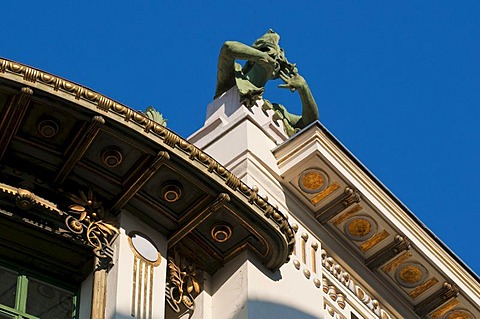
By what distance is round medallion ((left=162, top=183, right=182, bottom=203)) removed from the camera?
56.2 feet

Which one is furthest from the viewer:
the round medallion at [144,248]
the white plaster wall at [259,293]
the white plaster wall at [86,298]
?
the white plaster wall at [259,293]

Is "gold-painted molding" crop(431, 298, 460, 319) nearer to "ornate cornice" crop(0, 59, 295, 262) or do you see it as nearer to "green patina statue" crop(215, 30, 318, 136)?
"green patina statue" crop(215, 30, 318, 136)

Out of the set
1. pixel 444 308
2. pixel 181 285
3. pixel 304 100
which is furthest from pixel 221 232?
pixel 444 308

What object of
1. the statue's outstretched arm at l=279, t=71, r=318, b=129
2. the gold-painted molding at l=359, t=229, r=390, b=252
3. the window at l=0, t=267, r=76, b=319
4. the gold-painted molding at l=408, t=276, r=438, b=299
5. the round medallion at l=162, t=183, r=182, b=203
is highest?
the statue's outstretched arm at l=279, t=71, r=318, b=129

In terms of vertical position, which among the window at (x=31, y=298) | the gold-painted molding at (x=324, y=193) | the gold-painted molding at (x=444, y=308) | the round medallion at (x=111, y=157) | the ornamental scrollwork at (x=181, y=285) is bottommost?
the window at (x=31, y=298)

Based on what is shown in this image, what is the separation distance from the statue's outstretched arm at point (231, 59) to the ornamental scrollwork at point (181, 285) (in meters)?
3.37

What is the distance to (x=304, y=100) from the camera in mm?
20578

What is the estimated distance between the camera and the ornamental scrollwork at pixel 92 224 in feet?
54.4

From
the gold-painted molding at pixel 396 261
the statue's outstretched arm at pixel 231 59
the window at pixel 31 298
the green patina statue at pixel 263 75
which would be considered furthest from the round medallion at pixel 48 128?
the gold-painted molding at pixel 396 261

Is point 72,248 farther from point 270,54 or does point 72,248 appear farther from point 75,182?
point 270,54

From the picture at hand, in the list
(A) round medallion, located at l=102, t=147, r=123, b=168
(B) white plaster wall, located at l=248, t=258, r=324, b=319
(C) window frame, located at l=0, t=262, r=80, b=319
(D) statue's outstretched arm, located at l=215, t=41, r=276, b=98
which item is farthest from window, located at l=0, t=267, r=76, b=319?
(D) statue's outstretched arm, located at l=215, t=41, r=276, b=98

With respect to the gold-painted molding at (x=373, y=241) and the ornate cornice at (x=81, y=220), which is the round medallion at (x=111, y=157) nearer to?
the ornate cornice at (x=81, y=220)

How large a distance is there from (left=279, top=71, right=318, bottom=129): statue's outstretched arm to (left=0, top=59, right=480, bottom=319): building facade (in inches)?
58.7

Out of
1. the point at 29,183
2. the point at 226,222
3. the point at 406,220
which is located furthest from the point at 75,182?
the point at 406,220
